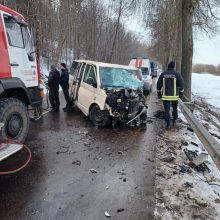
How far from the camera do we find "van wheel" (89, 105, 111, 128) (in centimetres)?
786

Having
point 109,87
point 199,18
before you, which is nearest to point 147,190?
point 109,87

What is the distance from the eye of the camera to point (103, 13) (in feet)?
99.3

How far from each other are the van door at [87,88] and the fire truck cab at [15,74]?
6.81 ft

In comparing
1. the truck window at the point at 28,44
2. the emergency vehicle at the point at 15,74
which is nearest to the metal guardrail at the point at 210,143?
the emergency vehicle at the point at 15,74

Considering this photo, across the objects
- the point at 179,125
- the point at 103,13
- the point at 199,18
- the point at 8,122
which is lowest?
the point at 179,125

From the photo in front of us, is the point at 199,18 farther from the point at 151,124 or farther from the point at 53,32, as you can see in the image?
the point at 53,32

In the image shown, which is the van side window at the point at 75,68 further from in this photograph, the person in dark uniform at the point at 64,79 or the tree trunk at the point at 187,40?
the tree trunk at the point at 187,40

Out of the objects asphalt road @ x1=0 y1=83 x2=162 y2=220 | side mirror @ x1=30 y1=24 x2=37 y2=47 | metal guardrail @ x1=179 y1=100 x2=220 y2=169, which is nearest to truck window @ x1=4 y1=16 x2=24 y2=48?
side mirror @ x1=30 y1=24 x2=37 y2=47

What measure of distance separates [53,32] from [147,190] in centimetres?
1953

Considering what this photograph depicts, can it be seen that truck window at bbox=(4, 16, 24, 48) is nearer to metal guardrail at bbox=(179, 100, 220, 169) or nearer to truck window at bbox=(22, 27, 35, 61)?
truck window at bbox=(22, 27, 35, 61)

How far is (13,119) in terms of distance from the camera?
5.59 metres

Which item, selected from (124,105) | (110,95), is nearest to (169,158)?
(124,105)

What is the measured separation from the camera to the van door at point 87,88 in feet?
27.1

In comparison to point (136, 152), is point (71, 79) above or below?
above
